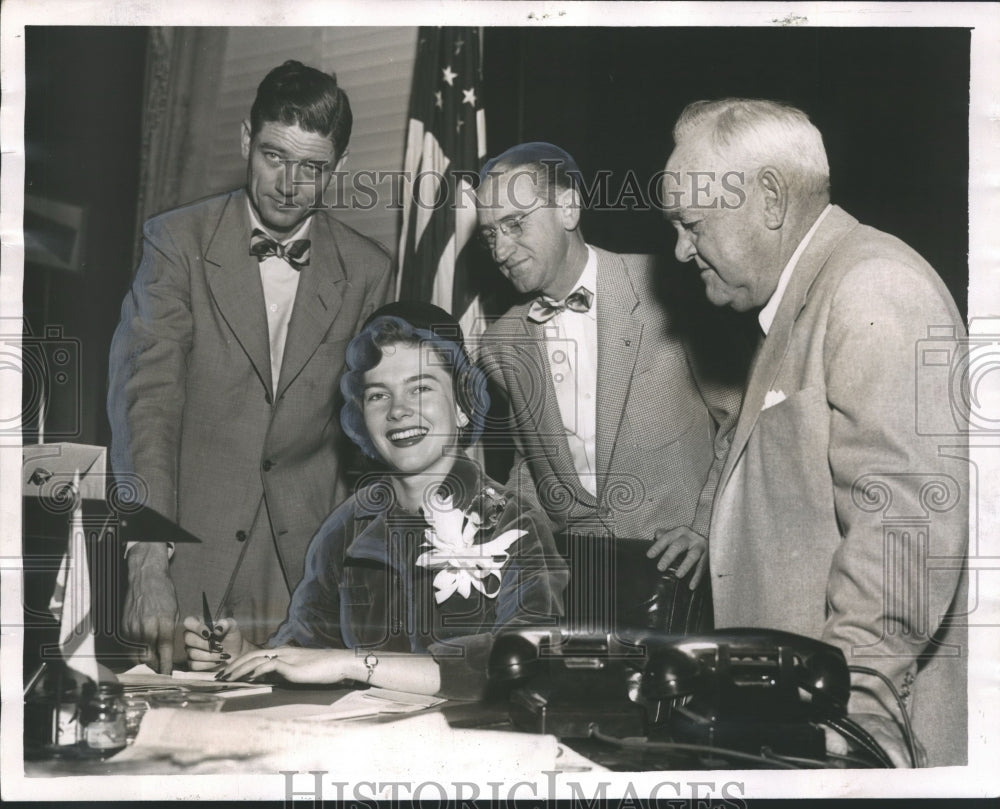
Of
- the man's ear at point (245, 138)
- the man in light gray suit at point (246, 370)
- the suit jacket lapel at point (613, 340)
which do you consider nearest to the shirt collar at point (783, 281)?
the suit jacket lapel at point (613, 340)

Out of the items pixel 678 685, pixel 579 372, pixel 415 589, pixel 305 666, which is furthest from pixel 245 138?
pixel 678 685

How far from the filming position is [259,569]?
12.3 ft

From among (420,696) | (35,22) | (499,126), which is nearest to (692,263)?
(499,126)

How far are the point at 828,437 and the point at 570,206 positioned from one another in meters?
1.16

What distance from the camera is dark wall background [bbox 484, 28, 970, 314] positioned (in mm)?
3760

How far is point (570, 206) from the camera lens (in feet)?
12.3

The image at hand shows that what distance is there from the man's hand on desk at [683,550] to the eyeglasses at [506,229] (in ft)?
3.71

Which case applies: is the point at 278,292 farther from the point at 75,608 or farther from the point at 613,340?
the point at 75,608

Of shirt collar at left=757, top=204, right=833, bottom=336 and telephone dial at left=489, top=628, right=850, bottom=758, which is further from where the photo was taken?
shirt collar at left=757, top=204, right=833, bottom=336

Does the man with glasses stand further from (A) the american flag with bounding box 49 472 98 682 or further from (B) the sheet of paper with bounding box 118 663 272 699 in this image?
(A) the american flag with bounding box 49 472 98 682

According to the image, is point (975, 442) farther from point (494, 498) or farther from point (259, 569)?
point (259, 569)

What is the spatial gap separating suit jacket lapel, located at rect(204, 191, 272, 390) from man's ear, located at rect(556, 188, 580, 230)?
1.08 meters

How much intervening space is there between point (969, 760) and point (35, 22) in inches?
162

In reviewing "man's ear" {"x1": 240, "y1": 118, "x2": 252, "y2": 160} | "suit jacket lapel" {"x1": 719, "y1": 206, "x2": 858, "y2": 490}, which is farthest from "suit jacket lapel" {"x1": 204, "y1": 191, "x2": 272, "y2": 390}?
"suit jacket lapel" {"x1": 719, "y1": 206, "x2": 858, "y2": 490}
